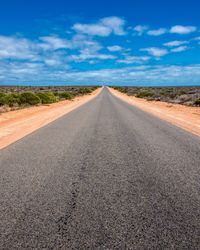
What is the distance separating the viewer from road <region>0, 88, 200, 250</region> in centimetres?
331

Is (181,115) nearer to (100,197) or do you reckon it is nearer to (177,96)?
(100,197)

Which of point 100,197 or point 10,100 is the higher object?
point 100,197

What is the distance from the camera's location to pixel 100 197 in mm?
4574

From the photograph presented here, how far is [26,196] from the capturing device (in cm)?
463

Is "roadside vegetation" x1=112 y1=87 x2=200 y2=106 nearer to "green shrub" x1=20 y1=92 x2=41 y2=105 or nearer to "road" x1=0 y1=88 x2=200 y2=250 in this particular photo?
"green shrub" x1=20 y1=92 x2=41 y2=105

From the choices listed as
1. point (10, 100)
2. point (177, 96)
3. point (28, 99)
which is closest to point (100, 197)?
point (10, 100)

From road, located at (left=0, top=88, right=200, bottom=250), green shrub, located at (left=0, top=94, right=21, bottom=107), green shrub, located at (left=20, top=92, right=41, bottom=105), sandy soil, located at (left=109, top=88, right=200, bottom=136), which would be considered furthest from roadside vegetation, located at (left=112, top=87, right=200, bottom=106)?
road, located at (left=0, top=88, right=200, bottom=250)

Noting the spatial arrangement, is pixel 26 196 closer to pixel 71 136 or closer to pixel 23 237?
pixel 23 237

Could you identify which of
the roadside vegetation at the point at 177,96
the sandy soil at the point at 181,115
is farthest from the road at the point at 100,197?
the roadside vegetation at the point at 177,96

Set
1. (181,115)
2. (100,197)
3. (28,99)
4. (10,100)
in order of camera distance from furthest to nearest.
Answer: (28,99)
(10,100)
(181,115)
(100,197)

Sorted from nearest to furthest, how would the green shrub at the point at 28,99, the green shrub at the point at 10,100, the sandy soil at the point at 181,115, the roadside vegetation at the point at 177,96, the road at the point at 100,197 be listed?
the road at the point at 100,197 → the sandy soil at the point at 181,115 → the green shrub at the point at 10,100 → the green shrub at the point at 28,99 → the roadside vegetation at the point at 177,96

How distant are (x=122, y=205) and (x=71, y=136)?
6450 mm

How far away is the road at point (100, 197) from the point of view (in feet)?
10.8

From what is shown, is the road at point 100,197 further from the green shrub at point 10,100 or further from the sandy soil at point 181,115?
the green shrub at point 10,100
